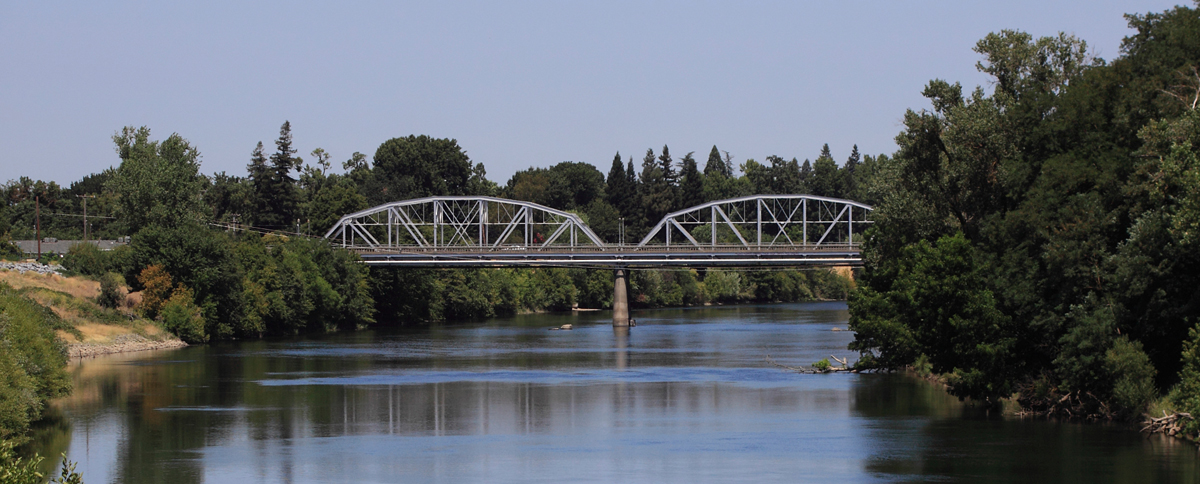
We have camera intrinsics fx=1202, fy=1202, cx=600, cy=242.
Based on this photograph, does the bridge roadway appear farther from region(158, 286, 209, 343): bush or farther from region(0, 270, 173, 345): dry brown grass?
region(0, 270, 173, 345): dry brown grass

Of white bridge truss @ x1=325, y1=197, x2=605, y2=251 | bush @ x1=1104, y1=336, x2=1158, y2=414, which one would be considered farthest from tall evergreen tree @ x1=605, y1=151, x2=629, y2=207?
bush @ x1=1104, y1=336, x2=1158, y2=414

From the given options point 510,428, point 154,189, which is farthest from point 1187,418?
point 154,189

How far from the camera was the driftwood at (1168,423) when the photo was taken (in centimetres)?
3650

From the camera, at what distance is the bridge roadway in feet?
370

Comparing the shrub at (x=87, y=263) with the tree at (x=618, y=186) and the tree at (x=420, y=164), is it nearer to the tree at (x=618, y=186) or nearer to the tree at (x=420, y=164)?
the tree at (x=420, y=164)

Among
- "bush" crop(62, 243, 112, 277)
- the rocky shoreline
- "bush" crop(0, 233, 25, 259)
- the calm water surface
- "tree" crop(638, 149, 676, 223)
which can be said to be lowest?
the calm water surface

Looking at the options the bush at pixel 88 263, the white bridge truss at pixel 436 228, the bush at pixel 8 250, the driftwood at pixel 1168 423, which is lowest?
the driftwood at pixel 1168 423

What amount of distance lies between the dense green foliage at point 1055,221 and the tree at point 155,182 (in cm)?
6181

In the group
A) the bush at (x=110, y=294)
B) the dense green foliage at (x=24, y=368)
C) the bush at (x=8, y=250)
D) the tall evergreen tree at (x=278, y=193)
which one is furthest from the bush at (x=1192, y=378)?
the tall evergreen tree at (x=278, y=193)

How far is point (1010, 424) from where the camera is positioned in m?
42.7

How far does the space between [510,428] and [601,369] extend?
2309cm

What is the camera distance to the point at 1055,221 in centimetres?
4078

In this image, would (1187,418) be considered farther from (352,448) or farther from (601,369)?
(601,369)

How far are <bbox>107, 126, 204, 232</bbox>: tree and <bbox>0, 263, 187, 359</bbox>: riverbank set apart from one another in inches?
417
